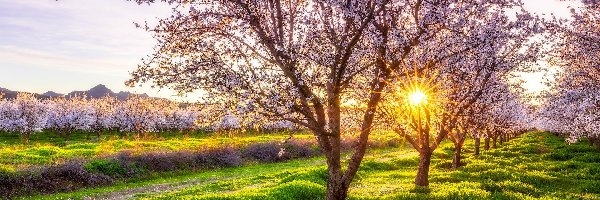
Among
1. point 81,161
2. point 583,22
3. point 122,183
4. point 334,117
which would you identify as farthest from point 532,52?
point 81,161

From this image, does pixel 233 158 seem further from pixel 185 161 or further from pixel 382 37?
pixel 382 37

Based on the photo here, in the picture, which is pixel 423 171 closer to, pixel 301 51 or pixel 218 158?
pixel 301 51

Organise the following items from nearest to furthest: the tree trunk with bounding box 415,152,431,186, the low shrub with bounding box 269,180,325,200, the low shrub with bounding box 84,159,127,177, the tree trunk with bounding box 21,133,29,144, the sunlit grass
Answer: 1. the sunlit grass
2. the low shrub with bounding box 269,180,325,200
3. the tree trunk with bounding box 415,152,431,186
4. the low shrub with bounding box 84,159,127,177
5. the tree trunk with bounding box 21,133,29,144

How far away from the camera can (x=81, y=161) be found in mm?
47094

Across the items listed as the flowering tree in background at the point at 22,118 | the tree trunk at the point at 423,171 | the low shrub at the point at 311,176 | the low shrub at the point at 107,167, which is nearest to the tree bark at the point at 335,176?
the tree trunk at the point at 423,171

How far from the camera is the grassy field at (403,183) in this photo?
2494 centimetres

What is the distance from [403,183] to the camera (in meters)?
32.6

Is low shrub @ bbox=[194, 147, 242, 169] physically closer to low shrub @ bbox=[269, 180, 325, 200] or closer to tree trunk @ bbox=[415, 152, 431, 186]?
low shrub @ bbox=[269, 180, 325, 200]

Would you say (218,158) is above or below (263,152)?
below

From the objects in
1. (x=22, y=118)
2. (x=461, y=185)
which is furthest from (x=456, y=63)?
(x=22, y=118)

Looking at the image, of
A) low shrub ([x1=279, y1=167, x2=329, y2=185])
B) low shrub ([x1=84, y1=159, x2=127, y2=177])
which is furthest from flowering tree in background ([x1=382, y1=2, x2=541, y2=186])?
low shrub ([x1=84, y1=159, x2=127, y2=177])

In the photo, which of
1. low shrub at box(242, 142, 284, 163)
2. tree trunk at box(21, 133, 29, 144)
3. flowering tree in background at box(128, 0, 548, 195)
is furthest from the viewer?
tree trunk at box(21, 133, 29, 144)

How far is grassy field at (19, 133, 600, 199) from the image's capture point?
2494cm

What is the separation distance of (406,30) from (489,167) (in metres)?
23.7
